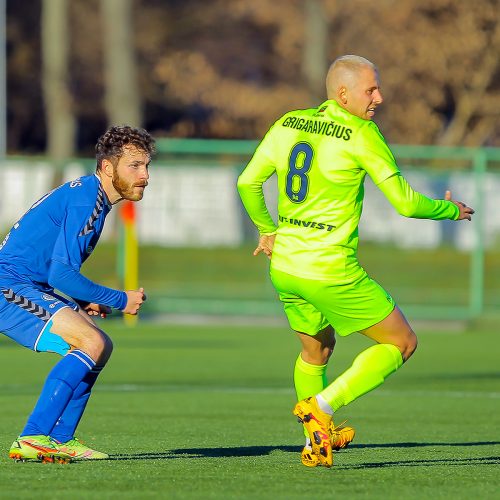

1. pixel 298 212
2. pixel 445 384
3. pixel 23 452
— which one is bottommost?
pixel 445 384

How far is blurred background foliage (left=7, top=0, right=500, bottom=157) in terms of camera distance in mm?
40000

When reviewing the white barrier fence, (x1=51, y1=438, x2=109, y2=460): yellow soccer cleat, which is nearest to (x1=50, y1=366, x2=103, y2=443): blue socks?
(x1=51, y1=438, x2=109, y2=460): yellow soccer cleat

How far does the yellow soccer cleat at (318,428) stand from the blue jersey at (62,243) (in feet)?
3.46

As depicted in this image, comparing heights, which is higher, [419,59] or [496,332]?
[419,59]

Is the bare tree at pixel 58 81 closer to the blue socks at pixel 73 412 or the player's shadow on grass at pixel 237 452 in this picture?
the player's shadow on grass at pixel 237 452

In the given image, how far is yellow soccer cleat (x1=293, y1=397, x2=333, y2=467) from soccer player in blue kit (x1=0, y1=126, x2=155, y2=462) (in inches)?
39.1

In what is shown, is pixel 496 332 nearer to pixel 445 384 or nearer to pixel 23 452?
pixel 445 384

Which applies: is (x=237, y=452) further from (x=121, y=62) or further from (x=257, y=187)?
(x=121, y=62)

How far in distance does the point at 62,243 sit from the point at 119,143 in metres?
0.65

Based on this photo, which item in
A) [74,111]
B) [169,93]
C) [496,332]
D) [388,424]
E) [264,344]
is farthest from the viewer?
[169,93]

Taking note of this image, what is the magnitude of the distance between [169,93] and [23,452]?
38.9 meters

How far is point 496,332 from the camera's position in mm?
22562

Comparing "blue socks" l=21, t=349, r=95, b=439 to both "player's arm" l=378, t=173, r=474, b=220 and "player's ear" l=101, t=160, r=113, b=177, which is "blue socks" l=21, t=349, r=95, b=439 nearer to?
"player's ear" l=101, t=160, r=113, b=177

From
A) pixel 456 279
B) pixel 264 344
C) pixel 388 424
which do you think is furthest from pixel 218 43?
pixel 388 424
